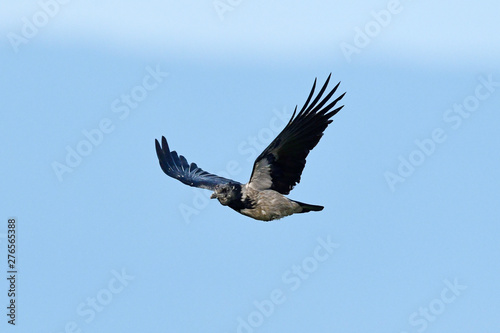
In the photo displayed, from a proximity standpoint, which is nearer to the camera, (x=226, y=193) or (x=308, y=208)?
(x=226, y=193)

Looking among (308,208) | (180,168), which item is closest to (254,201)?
(308,208)

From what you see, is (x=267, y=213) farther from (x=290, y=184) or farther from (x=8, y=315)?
(x=8, y=315)

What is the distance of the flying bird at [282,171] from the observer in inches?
987

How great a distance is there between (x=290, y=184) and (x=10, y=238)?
854 centimetres

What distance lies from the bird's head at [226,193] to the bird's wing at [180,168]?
2.53 metres

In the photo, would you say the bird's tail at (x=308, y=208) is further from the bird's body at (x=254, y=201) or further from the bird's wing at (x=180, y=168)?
the bird's wing at (x=180, y=168)

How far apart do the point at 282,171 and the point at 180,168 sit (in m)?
4.96

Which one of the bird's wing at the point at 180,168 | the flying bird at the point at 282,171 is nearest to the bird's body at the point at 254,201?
the flying bird at the point at 282,171

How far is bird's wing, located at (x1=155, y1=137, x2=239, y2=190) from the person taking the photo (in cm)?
2892

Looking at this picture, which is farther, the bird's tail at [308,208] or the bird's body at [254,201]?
the bird's tail at [308,208]

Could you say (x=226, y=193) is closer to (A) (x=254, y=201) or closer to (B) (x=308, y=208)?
(A) (x=254, y=201)

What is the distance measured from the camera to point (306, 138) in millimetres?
25250

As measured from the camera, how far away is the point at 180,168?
3006 centimetres

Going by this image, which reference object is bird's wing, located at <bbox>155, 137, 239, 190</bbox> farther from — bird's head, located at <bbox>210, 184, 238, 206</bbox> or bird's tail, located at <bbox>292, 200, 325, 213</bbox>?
bird's tail, located at <bbox>292, 200, 325, 213</bbox>
